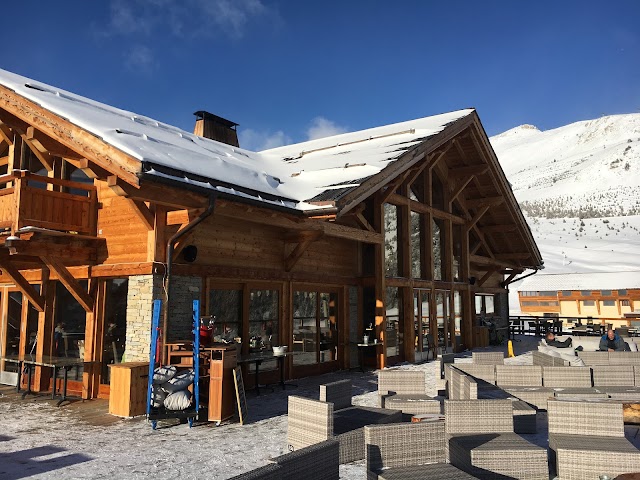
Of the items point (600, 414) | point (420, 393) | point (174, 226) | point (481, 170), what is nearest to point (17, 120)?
point (174, 226)

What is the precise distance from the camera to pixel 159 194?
7629mm

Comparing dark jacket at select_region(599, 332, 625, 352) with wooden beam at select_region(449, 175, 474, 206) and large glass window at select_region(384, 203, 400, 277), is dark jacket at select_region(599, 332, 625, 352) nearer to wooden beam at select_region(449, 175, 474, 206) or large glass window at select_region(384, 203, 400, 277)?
large glass window at select_region(384, 203, 400, 277)

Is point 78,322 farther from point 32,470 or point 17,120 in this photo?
point 32,470

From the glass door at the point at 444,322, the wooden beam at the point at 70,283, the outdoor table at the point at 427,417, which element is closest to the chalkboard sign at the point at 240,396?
the outdoor table at the point at 427,417

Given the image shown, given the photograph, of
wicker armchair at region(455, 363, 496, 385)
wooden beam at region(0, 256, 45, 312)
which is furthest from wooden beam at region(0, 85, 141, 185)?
wicker armchair at region(455, 363, 496, 385)

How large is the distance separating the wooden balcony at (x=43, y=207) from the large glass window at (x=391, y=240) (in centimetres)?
706

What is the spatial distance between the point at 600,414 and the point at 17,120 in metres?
9.95

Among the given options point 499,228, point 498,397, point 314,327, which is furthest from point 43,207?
point 499,228

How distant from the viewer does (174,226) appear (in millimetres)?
8688

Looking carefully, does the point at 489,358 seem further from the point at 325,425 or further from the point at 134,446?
the point at 134,446

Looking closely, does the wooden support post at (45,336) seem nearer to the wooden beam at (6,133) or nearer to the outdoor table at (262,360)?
the wooden beam at (6,133)

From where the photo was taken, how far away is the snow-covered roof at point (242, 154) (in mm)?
8031

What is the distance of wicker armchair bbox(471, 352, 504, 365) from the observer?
915 cm

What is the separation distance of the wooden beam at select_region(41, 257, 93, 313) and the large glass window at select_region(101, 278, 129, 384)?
1.04ft
